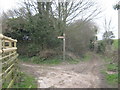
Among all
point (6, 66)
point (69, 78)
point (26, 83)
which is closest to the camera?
point (6, 66)

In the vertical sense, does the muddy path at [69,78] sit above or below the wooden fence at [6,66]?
below

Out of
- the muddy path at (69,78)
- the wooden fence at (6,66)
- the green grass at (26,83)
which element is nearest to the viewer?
the wooden fence at (6,66)

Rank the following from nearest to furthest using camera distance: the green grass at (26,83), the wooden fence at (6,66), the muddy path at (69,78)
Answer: the wooden fence at (6,66)
the green grass at (26,83)
the muddy path at (69,78)

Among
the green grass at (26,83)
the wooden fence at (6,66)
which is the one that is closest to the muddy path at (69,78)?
the green grass at (26,83)

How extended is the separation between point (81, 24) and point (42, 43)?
414 centimetres

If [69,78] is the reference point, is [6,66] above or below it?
above

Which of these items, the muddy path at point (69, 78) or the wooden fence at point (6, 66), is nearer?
the wooden fence at point (6, 66)

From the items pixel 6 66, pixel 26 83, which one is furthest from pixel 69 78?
pixel 6 66

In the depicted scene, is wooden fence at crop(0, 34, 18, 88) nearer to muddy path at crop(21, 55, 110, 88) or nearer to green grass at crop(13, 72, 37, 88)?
green grass at crop(13, 72, 37, 88)

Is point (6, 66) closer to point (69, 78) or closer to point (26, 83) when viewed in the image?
point (26, 83)

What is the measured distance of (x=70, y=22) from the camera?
1451 cm

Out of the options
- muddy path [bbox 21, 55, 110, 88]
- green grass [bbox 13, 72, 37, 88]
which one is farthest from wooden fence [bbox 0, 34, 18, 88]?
muddy path [bbox 21, 55, 110, 88]

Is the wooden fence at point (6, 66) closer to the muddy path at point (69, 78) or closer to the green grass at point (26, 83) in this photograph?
the green grass at point (26, 83)

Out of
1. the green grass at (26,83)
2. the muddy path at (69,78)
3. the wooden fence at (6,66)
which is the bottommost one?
the muddy path at (69,78)
